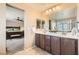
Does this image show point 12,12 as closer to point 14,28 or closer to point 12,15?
point 12,15

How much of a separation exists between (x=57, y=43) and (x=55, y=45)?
0.17 ft

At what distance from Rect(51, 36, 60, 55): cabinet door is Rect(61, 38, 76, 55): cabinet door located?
70 mm

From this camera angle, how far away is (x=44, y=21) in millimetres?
1826

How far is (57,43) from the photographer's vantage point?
5.86ft

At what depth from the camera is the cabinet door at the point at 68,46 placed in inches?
65.5

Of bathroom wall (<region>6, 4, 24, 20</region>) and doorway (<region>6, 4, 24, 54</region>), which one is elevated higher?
bathroom wall (<region>6, 4, 24, 20</region>)

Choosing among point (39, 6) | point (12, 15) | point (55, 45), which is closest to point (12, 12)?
point (12, 15)

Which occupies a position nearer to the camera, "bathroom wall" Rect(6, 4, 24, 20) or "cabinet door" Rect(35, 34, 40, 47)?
"bathroom wall" Rect(6, 4, 24, 20)

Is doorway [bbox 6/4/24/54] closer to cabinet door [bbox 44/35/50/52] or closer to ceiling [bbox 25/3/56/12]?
ceiling [bbox 25/3/56/12]

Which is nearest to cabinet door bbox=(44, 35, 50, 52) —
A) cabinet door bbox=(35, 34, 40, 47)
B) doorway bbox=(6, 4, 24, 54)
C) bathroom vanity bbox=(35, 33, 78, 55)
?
bathroom vanity bbox=(35, 33, 78, 55)

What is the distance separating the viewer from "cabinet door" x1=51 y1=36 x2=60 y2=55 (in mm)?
1778

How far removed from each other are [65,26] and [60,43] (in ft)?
Answer: 0.99

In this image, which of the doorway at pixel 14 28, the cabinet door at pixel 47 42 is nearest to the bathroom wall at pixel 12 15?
the doorway at pixel 14 28

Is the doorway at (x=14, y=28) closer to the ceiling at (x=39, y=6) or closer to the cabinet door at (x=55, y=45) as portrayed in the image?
the ceiling at (x=39, y=6)
